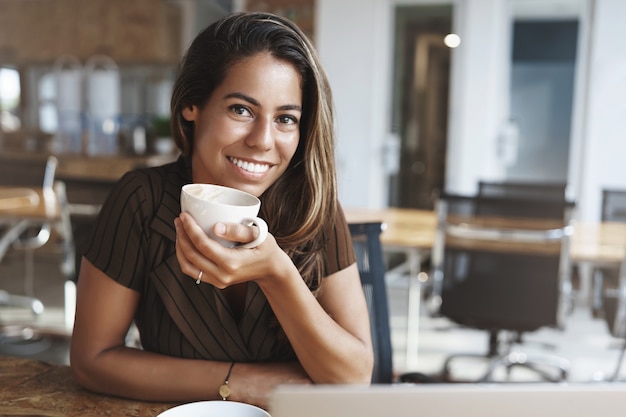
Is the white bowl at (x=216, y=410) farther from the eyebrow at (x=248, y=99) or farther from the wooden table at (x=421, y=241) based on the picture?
the wooden table at (x=421, y=241)

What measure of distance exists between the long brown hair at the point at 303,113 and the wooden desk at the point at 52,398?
33 cm

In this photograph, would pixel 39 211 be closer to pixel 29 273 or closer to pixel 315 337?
pixel 29 273

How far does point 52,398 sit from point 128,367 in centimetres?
11

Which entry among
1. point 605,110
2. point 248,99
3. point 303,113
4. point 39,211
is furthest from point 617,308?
point 39,211

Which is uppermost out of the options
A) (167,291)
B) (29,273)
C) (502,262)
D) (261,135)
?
(261,135)

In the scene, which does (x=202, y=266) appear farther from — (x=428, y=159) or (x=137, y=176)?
(x=428, y=159)

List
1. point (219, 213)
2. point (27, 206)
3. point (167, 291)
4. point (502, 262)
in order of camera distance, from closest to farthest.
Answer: point (219, 213) < point (167, 291) < point (502, 262) < point (27, 206)

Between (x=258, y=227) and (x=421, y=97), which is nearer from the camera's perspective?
(x=258, y=227)

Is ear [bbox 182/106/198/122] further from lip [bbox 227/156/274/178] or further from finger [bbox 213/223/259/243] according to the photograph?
finger [bbox 213/223/259/243]

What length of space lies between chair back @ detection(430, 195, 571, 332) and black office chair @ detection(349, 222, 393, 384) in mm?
1442

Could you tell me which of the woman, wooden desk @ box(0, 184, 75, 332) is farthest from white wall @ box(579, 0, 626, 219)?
the woman

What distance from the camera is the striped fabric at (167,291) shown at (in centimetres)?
107

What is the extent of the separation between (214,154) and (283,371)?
14.0 inches

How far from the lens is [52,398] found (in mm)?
957
